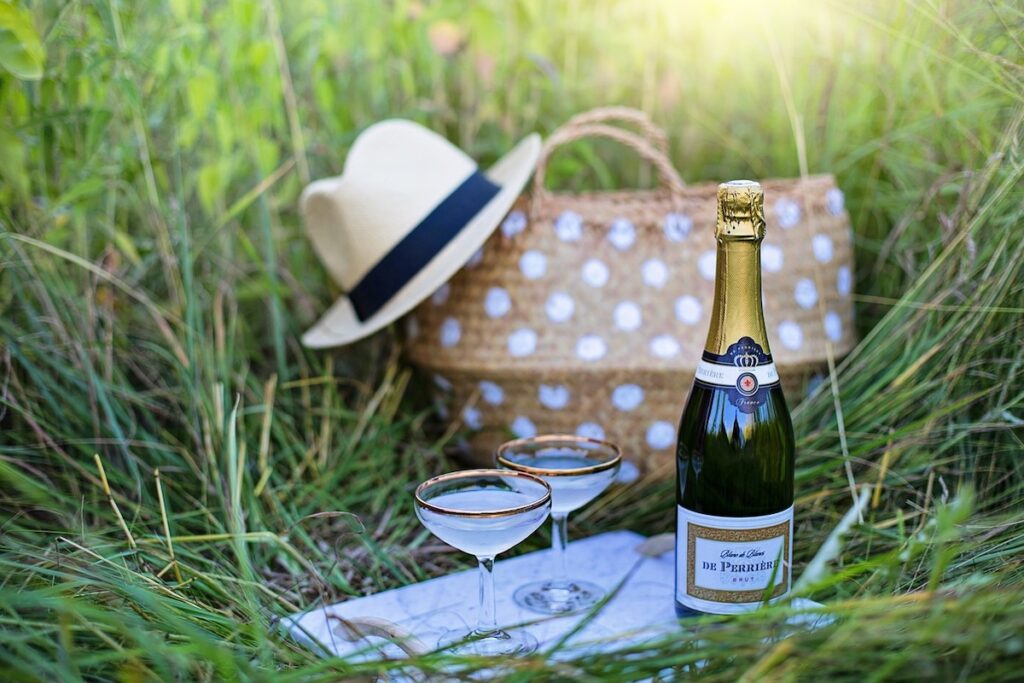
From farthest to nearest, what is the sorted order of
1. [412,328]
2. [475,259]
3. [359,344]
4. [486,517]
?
1. [359,344]
2. [412,328]
3. [475,259]
4. [486,517]

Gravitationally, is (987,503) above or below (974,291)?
below

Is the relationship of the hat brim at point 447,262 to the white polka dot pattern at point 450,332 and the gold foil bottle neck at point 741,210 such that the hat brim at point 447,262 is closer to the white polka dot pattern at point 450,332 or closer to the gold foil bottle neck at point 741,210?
the white polka dot pattern at point 450,332

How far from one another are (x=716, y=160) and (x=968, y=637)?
171 centimetres

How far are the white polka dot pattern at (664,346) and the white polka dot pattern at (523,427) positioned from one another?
0.26m

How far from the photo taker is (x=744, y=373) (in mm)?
1245

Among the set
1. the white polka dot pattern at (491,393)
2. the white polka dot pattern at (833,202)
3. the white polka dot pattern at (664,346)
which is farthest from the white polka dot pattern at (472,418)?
the white polka dot pattern at (833,202)

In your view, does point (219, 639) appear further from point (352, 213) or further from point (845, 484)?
point (845, 484)

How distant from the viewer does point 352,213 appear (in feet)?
5.56

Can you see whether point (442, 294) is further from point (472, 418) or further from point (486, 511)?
point (486, 511)

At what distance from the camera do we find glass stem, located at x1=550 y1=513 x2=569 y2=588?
1334mm

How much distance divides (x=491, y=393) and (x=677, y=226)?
429 mm

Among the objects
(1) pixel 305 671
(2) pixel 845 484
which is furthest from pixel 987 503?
(1) pixel 305 671

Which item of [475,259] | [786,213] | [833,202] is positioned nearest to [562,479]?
[475,259]

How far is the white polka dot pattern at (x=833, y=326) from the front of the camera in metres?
1.69
